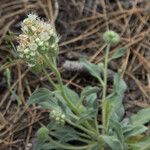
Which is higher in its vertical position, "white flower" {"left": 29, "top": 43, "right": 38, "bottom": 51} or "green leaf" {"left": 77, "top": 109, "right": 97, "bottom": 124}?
"white flower" {"left": 29, "top": 43, "right": 38, "bottom": 51}

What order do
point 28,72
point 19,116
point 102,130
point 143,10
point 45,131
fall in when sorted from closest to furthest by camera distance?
point 45,131 < point 102,130 < point 19,116 < point 28,72 < point 143,10

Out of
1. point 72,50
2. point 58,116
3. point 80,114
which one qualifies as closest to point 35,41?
point 58,116

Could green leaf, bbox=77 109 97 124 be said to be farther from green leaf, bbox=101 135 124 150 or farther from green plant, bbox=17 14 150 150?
green leaf, bbox=101 135 124 150

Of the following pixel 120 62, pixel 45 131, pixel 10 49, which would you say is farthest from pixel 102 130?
pixel 10 49

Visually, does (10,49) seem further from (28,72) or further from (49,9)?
(49,9)

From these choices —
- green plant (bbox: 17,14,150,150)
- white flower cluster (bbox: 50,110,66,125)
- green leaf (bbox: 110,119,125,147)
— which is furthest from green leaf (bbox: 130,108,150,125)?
white flower cluster (bbox: 50,110,66,125)

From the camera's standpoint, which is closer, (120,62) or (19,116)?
(19,116)
